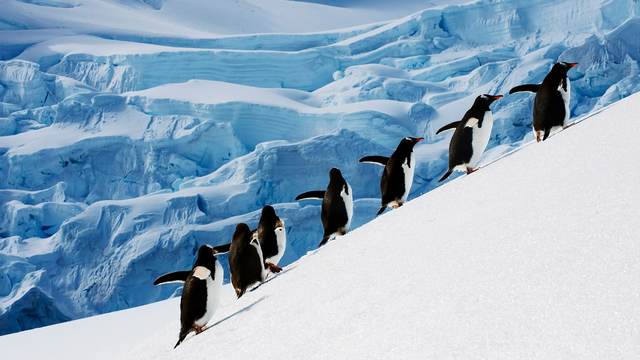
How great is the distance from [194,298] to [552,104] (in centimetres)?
204

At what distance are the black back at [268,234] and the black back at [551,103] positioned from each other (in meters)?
1.43

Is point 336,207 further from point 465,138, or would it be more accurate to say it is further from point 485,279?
point 485,279

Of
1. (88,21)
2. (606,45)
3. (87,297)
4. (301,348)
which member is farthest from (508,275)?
(88,21)

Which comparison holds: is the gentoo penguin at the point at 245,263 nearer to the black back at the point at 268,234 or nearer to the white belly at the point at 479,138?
the black back at the point at 268,234

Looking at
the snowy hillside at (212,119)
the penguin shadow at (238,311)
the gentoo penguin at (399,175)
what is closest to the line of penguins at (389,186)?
the gentoo penguin at (399,175)

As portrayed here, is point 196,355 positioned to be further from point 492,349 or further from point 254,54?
point 254,54

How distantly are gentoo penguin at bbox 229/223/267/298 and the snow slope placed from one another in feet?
0.75

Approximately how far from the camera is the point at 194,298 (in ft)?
10.5

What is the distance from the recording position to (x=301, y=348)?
7.16 ft

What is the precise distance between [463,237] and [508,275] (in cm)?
46

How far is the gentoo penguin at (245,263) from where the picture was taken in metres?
3.68

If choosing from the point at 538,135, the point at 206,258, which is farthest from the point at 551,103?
the point at 206,258

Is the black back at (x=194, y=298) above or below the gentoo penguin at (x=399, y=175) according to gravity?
below

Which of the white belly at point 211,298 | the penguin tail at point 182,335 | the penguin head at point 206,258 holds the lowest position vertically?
the penguin tail at point 182,335
